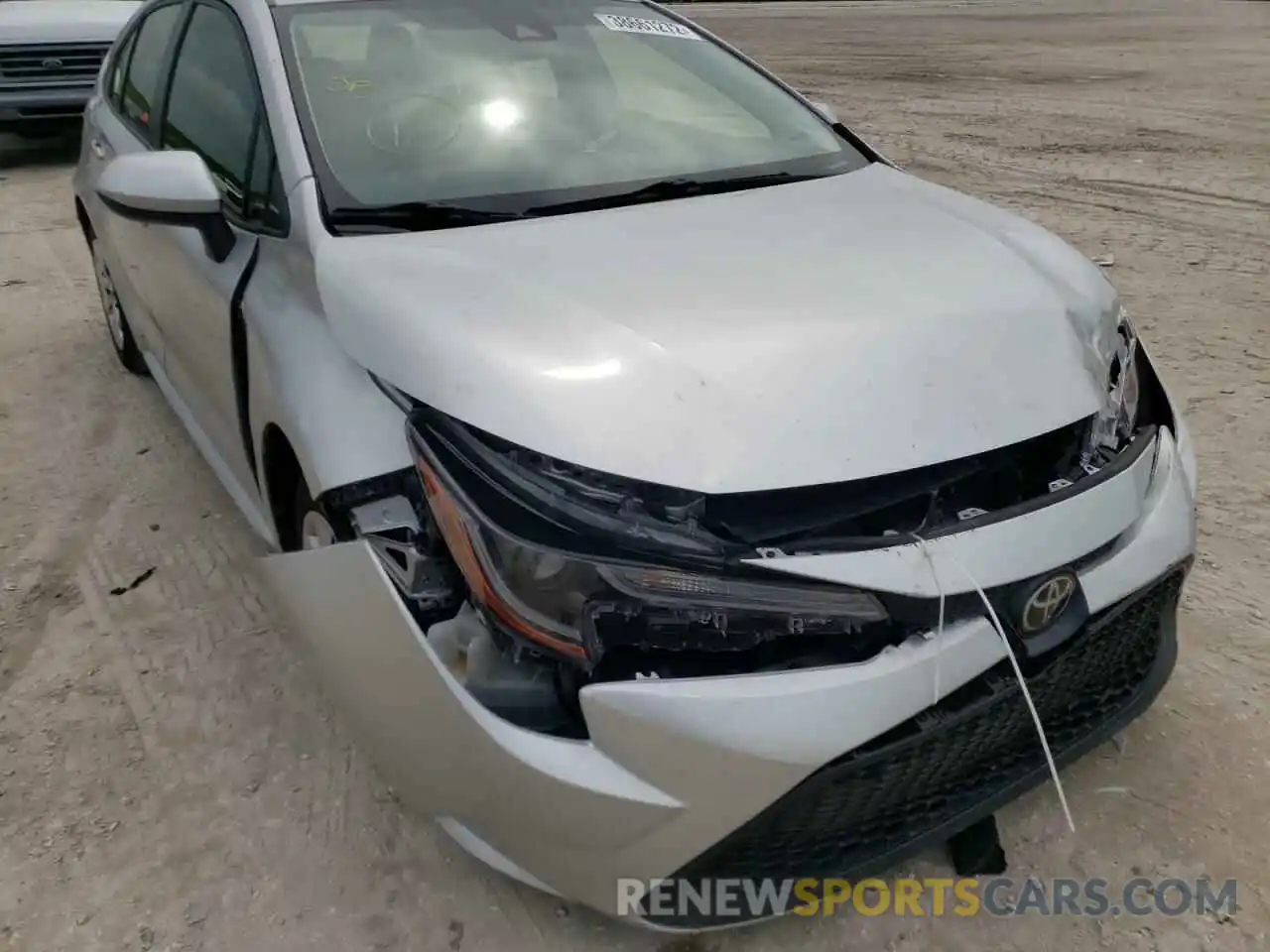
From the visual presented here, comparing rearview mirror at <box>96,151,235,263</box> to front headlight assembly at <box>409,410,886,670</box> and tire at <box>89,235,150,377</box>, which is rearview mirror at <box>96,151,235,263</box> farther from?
tire at <box>89,235,150,377</box>

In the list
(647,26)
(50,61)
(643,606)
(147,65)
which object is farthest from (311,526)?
(50,61)

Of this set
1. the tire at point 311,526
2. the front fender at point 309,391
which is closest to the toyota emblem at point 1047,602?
the front fender at point 309,391

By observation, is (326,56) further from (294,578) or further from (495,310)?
(294,578)

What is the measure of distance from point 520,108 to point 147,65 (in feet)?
5.26

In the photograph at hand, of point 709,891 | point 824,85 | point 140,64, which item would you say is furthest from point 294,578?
point 824,85

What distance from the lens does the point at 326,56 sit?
2.57m

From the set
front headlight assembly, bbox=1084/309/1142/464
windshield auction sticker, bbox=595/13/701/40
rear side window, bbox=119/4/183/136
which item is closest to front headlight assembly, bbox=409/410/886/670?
front headlight assembly, bbox=1084/309/1142/464

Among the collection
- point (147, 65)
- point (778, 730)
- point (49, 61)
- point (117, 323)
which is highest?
point (147, 65)

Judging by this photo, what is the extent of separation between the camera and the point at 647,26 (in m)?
3.11

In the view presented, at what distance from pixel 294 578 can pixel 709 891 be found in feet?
3.01

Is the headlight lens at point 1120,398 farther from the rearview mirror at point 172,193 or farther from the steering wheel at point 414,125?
the rearview mirror at point 172,193

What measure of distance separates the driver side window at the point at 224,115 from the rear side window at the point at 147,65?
21 centimetres

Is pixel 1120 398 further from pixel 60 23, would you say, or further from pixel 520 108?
pixel 60 23

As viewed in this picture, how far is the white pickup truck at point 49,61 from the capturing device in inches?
301
